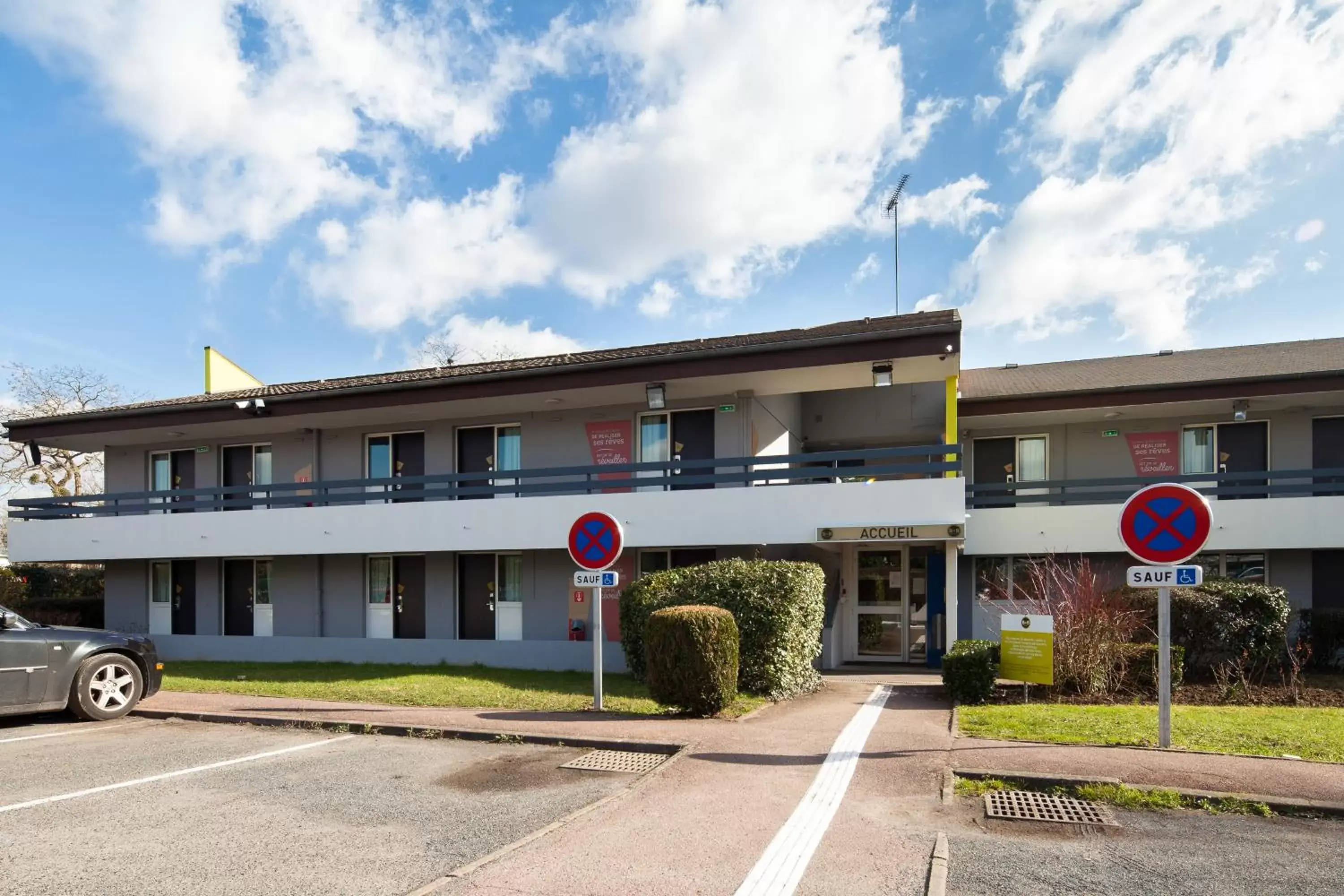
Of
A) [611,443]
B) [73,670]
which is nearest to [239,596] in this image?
[611,443]

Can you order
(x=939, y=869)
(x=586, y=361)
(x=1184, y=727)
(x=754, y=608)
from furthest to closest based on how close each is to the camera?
(x=586, y=361), (x=754, y=608), (x=1184, y=727), (x=939, y=869)

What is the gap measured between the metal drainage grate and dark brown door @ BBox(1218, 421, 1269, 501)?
531 inches

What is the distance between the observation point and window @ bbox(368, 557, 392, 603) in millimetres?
17375

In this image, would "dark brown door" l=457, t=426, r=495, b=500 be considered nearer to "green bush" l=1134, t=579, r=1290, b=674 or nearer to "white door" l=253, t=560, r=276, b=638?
"white door" l=253, t=560, r=276, b=638

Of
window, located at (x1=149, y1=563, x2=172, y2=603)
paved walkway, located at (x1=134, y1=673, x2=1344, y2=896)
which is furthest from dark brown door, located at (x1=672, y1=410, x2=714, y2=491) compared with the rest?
window, located at (x1=149, y1=563, x2=172, y2=603)

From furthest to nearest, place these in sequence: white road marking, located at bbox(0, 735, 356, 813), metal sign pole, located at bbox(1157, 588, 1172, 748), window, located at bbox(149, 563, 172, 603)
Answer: window, located at bbox(149, 563, 172, 603), metal sign pole, located at bbox(1157, 588, 1172, 748), white road marking, located at bbox(0, 735, 356, 813)

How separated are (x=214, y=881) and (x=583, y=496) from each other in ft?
34.3

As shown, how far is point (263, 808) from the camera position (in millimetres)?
5938

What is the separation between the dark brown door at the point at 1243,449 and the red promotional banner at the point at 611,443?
11.7m

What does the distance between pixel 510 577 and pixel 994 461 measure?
34.4ft

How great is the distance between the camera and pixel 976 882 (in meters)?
4.43

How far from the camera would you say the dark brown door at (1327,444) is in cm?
1623

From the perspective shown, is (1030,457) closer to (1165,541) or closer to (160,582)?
(1165,541)

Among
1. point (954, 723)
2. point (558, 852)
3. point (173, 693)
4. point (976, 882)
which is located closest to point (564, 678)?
point (173, 693)
